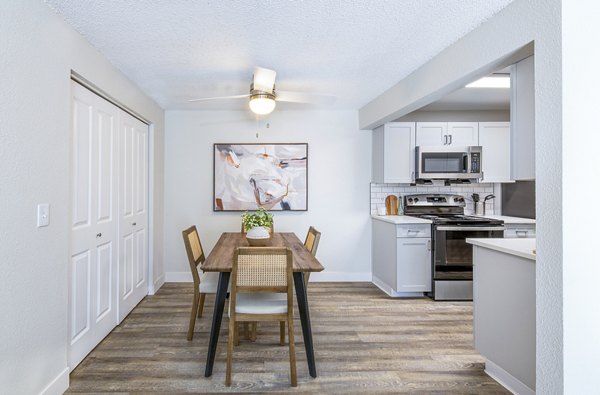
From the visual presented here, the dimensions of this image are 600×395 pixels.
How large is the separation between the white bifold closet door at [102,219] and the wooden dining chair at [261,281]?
3.74 ft

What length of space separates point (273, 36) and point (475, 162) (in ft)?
10.2

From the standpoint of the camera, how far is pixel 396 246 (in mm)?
3900

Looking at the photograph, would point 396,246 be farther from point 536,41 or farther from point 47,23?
point 47,23

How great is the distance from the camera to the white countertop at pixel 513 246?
192cm

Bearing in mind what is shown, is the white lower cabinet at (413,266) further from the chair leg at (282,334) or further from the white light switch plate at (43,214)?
the white light switch plate at (43,214)

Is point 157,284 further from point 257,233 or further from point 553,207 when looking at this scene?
point 553,207

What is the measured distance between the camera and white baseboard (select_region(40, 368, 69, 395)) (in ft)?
6.41

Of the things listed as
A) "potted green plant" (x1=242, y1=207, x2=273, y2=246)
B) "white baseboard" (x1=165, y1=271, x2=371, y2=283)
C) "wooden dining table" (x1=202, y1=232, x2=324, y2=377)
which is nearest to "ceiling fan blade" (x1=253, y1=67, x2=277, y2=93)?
"potted green plant" (x1=242, y1=207, x2=273, y2=246)

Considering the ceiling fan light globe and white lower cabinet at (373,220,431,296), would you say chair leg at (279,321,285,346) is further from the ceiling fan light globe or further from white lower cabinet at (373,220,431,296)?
the ceiling fan light globe

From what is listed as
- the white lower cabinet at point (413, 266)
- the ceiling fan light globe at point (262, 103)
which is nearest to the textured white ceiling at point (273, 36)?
the ceiling fan light globe at point (262, 103)

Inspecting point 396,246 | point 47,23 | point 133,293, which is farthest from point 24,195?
point 396,246

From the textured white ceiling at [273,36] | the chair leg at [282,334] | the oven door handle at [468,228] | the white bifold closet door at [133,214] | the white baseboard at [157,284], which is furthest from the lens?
the white baseboard at [157,284]

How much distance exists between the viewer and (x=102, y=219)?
2.81m

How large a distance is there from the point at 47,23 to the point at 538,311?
301cm
